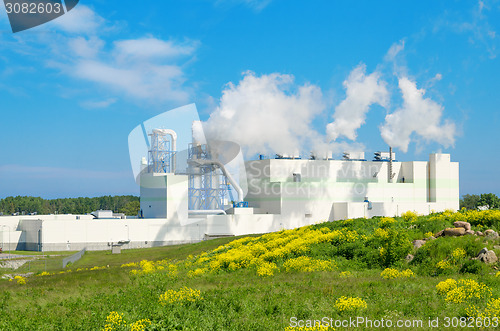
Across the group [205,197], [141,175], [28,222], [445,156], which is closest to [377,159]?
[445,156]

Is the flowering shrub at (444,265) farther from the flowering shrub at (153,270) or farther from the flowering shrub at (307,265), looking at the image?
the flowering shrub at (153,270)

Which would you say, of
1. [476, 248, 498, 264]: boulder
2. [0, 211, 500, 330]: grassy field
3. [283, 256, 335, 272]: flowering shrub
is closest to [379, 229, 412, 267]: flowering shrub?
[0, 211, 500, 330]: grassy field

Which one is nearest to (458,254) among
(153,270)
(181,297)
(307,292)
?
(307,292)

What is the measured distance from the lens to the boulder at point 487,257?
18.6 meters

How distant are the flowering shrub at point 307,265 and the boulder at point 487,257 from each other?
6.48 m

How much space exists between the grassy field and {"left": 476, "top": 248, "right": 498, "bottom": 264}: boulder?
55cm

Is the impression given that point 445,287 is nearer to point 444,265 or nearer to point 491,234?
point 444,265

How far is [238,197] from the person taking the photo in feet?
249

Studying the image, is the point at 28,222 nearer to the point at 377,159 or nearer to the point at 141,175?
the point at 141,175

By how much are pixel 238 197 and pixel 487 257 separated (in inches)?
2303

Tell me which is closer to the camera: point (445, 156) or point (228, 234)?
point (228, 234)

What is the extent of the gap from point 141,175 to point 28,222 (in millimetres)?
19032

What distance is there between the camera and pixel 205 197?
76750 mm

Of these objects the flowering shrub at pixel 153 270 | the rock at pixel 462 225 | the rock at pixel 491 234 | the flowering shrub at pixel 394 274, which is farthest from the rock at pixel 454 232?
the flowering shrub at pixel 153 270
